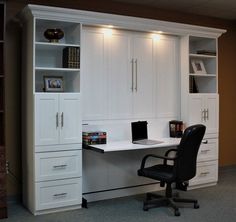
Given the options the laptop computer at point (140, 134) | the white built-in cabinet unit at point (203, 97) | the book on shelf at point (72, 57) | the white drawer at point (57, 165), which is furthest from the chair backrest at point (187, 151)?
the book on shelf at point (72, 57)

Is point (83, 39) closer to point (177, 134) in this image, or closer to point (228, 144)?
point (177, 134)

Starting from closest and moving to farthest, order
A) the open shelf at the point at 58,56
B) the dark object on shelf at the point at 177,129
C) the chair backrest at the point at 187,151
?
the chair backrest at the point at 187,151 → the open shelf at the point at 58,56 → the dark object on shelf at the point at 177,129

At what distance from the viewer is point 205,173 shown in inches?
198

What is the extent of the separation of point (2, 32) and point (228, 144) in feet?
13.8

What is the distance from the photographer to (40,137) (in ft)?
12.7

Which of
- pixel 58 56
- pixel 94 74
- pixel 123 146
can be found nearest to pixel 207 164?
pixel 123 146

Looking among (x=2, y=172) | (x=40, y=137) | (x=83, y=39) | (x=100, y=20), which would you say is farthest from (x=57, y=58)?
(x=2, y=172)

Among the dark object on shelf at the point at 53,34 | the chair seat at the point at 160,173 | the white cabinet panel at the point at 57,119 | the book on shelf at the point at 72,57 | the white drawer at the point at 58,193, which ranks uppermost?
the dark object on shelf at the point at 53,34

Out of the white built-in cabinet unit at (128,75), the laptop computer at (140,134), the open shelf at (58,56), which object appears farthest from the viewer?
the white built-in cabinet unit at (128,75)

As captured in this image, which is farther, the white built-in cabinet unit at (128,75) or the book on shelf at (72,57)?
the white built-in cabinet unit at (128,75)

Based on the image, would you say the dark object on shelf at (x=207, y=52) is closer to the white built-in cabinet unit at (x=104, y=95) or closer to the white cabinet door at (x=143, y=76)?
the white built-in cabinet unit at (x=104, y=95)

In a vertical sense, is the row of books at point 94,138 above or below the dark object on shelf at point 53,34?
below

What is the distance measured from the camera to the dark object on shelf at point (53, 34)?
4043mm

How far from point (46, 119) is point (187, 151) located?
5.20 ft
